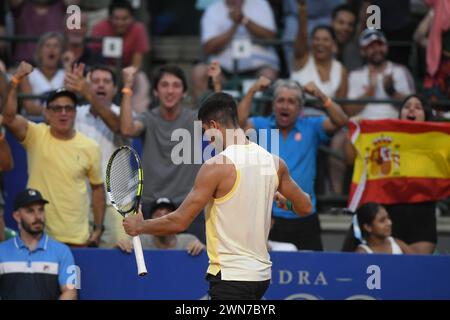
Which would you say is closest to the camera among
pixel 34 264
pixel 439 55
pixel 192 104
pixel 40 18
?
pixel 34 264

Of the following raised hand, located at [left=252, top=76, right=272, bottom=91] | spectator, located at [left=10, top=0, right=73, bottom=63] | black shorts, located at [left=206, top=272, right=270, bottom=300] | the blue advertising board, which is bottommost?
the blue advertising board

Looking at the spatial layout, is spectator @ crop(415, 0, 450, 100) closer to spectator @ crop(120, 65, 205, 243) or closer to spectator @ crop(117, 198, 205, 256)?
spectator @ crop(120, 65, 205, 243)

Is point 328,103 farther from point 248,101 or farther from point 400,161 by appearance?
point 400,161

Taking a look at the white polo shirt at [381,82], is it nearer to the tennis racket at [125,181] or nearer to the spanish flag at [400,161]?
the spanish flag at [400,161]

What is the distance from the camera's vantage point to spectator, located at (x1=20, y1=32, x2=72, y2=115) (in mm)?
11305

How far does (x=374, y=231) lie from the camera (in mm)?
9805

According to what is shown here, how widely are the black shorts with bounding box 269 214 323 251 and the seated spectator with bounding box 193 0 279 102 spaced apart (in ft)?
7.57

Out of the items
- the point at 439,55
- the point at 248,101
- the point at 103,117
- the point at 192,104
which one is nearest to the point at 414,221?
the point at 248,101

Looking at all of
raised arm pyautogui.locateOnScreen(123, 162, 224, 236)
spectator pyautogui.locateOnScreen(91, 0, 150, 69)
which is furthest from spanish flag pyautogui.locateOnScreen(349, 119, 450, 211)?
raised arm pyautogui.locateOnScreen(123, 162, 224, 236)

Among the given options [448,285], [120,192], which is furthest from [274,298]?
[120,192]

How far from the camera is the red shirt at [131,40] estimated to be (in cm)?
1195

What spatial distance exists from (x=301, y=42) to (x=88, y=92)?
8.64ft

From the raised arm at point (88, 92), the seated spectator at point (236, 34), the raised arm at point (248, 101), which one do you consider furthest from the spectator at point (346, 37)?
the raised arm at point (88, 92)
